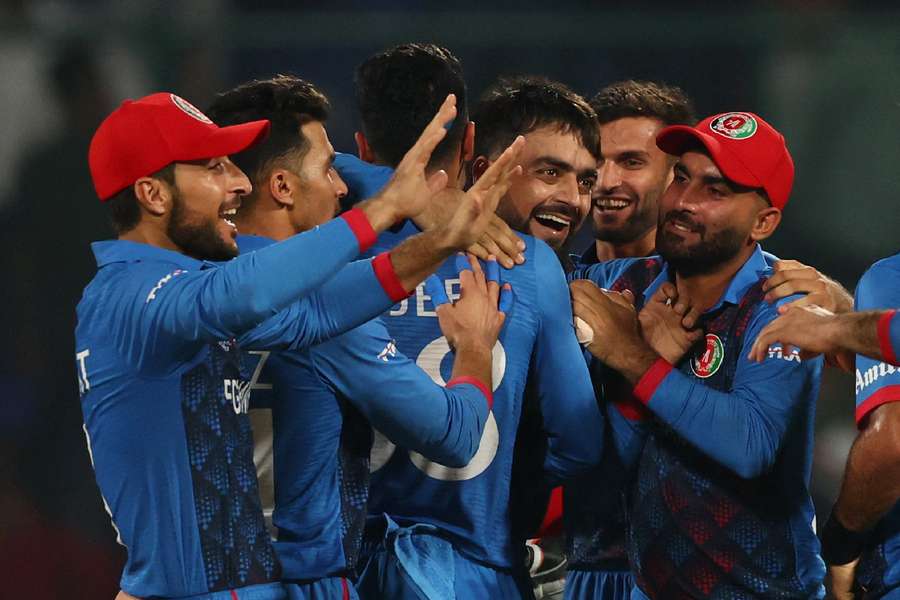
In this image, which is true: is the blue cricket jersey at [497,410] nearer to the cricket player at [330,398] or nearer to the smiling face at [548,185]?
the cricket player at [330,398]

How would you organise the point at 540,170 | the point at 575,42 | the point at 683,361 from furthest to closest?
the point at 575,42
the point at 540,170
the point at 683,361

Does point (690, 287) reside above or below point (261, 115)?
below

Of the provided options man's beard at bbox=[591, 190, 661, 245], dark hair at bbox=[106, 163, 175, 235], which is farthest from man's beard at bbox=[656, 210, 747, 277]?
dark hair at bbox=[106, 163, 175, 235]

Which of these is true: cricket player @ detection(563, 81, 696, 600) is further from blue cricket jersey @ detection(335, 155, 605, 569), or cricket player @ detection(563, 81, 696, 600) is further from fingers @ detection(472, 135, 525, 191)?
fingers @ detection(472, 135, 525, 191)

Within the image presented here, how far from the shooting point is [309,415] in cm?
332

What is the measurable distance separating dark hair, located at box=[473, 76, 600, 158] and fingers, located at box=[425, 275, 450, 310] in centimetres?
60

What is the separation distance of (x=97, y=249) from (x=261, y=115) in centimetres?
64

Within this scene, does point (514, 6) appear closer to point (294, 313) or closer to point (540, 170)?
point (540, 170)

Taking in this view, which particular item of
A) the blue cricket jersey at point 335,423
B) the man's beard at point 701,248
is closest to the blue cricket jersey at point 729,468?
the man's beard at point 701,248

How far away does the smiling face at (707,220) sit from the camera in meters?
3.63

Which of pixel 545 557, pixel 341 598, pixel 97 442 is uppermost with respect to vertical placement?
pixel 97 442

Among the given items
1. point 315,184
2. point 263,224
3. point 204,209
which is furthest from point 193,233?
point 315,184

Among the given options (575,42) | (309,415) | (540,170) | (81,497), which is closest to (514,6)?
(575,42)

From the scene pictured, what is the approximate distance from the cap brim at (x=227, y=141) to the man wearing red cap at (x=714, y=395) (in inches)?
35.9
